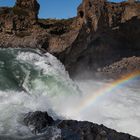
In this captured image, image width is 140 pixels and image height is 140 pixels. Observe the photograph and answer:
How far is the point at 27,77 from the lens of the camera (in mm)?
25719

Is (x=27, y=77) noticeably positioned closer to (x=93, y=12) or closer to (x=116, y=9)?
(x=93, y=12)

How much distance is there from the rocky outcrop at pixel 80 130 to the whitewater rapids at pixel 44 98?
728mm

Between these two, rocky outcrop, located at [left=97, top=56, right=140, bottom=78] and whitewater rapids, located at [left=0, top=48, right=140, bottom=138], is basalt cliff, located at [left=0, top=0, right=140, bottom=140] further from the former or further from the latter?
whitewater rapids, located at [left=0, top=48, right=140, bottom=138]

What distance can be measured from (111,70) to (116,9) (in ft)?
23.2

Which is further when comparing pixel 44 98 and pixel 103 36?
pixel 103 36

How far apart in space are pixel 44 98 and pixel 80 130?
27.8 feet

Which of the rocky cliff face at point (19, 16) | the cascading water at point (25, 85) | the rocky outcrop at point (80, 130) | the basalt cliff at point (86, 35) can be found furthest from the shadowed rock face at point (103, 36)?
the rocky outcrop at point (80, 130)

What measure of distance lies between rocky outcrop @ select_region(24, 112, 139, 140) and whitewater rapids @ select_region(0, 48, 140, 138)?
73cm

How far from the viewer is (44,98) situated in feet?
73.2

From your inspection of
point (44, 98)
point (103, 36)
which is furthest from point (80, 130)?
point (103, 36)

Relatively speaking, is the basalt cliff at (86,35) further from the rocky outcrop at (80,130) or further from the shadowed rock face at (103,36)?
the rocky outcrop at (80,130)

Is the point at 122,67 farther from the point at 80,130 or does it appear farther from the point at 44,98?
the point at 80,130

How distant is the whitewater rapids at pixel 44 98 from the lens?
1762 cm

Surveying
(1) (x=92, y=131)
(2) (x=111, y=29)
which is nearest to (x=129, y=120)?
(1) (x=92, y=131)
